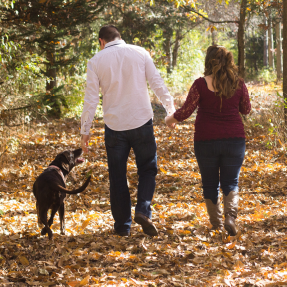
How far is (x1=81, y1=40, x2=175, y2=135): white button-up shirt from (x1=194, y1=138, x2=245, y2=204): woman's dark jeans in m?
0.75

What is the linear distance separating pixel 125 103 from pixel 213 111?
951 mm

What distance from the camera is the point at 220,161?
388 centimetres

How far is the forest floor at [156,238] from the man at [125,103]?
1.84 feet

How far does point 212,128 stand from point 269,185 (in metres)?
3.03

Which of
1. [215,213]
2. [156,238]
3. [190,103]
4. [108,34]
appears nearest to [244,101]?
[190,103]

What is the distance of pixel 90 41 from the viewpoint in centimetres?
1778

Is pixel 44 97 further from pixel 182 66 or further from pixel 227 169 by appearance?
pixel 182 66

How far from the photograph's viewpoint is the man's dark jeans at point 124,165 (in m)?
3.88

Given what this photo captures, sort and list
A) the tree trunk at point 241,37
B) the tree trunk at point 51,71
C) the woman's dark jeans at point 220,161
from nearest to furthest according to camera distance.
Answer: the woman's dark jeans at point 220,161
the tree trunk at point 241,37
the tree trunk at point 51,71

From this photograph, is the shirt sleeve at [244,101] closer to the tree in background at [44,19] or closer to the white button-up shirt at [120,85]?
the white button-up shirt at [120,85]

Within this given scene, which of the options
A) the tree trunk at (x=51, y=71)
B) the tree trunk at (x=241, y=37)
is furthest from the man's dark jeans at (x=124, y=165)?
the tree trunk at (x=51, y=71)

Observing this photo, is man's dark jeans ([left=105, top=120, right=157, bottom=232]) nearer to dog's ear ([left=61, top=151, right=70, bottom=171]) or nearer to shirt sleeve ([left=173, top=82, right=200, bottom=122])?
shirt sleeve ([left=173, top=82, right=200, bottom=122])

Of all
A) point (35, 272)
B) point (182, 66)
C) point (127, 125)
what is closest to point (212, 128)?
point (127, 125)

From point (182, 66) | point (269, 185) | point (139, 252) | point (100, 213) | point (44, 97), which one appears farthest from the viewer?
point (182, 66)
